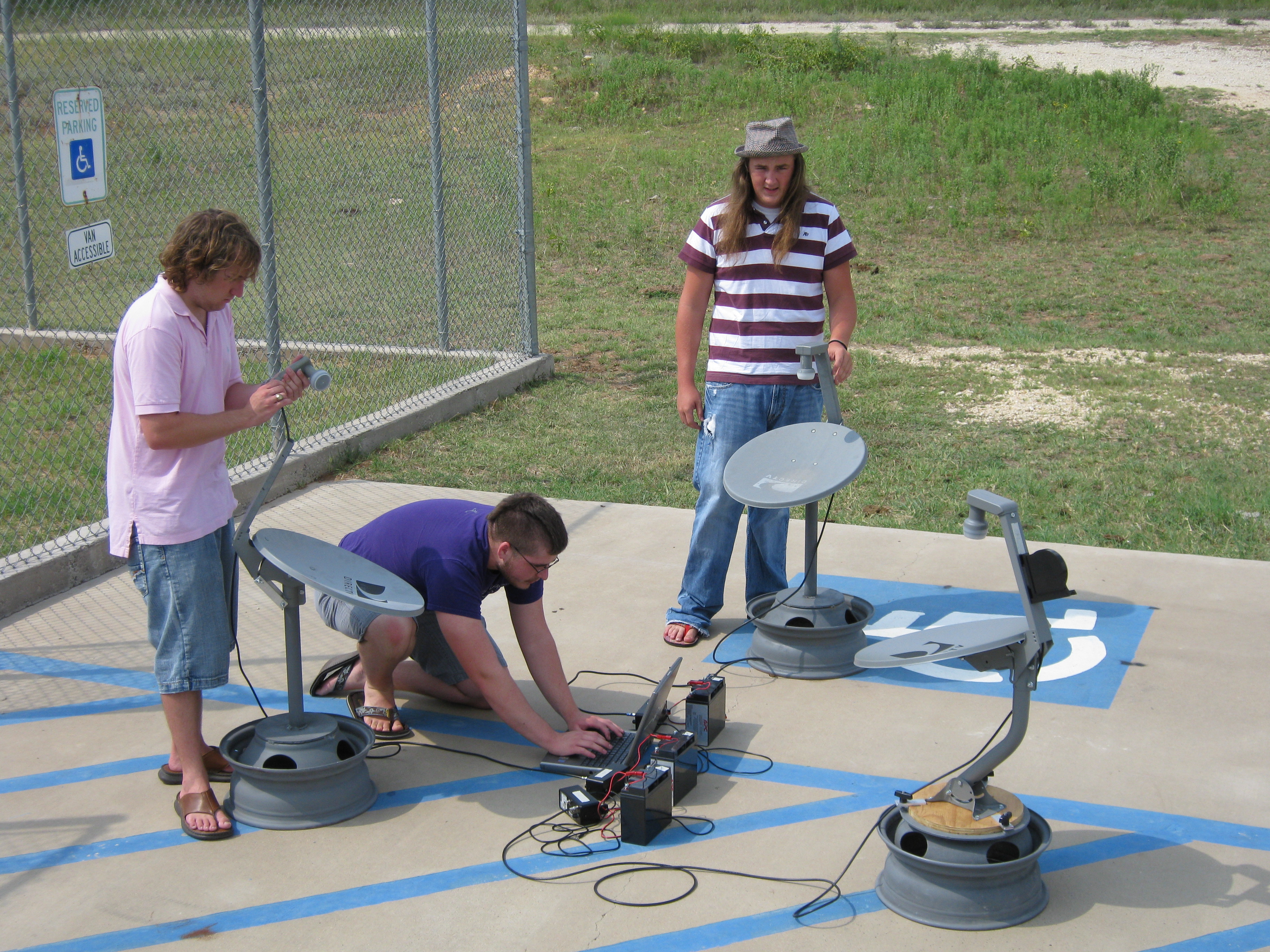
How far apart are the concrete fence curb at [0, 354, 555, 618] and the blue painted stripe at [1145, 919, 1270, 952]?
3.78 metres

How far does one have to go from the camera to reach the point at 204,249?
3.39 meters

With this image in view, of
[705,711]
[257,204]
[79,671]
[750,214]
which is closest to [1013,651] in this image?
[705,711]

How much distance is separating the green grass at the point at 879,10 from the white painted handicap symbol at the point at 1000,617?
1109 inches

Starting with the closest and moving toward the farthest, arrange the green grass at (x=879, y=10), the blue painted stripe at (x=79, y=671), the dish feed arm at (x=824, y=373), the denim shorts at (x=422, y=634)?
the denim shorts at (x=422, y=634), the dish feed arm at (x=824, y=373), the blue painted stripe at (x=79, y=671), the green grass at (x=879, y=10)

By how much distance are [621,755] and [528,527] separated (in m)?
0.83

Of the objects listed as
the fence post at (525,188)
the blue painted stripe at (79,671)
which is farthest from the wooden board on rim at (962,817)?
the fence post at (525,188)

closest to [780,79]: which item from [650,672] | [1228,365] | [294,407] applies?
[1228,365]

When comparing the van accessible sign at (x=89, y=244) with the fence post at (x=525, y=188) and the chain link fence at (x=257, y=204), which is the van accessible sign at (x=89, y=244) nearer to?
the chain link fence at (x=257, y=204)

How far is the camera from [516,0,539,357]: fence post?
948 cm

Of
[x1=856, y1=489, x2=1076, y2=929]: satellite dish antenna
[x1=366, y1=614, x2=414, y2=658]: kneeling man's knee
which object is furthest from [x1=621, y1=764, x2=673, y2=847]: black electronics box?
[x1=366, y1=614, x2=414, y2=658]: kneeling man's knee

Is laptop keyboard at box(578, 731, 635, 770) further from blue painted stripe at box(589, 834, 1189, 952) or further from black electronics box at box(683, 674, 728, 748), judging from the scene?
blue painted stripe at box(589, 834, 1189, 952)

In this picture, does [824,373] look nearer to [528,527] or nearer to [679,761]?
[528,527]

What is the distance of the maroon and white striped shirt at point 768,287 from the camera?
4.90m

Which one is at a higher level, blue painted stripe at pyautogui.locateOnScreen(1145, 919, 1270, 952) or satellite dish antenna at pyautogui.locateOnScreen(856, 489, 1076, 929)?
satellite dish antenna at pyautogui.locateOnScreen(856, 489, 1076, 929)
